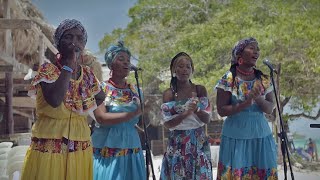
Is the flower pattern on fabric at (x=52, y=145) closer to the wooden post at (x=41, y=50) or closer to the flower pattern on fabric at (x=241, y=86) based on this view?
the flower pattern on fabric at (x=241, y=86)

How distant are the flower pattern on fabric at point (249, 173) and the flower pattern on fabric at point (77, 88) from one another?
129 centimetres

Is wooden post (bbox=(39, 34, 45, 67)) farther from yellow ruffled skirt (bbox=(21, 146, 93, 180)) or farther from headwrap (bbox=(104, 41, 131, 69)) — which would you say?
yellow ruffled skirt (bbox=(21, 146, 93, 180))

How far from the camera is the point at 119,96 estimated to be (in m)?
3.28

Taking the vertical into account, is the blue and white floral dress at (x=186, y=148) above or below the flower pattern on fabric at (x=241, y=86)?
below

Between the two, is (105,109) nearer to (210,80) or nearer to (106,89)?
(106,89)

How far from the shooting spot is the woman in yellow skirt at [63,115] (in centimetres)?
222

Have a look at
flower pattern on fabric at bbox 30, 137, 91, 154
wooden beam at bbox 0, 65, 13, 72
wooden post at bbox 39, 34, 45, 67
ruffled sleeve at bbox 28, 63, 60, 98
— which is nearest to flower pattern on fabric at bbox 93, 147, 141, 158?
flower pattern on fabric at bbox 30, 137, 91, 154

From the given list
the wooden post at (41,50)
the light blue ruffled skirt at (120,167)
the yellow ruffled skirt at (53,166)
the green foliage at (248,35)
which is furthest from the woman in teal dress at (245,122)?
the green foliage at (248,35)

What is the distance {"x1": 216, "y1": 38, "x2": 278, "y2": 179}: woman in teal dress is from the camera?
320 centimetres

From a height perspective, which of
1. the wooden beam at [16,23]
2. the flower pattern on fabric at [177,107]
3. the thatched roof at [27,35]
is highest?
the thatched roof at [27,35]

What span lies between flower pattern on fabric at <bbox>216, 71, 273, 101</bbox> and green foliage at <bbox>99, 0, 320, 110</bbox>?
6.41 meters

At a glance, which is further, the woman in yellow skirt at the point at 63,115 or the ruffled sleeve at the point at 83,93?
the ruffled sleeve at the point at 83,93

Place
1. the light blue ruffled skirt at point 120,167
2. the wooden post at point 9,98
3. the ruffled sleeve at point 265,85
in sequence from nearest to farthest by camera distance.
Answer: the light blue ruffled skirt at point 120,167 < the ruffled sleeve at point 265,85 < the wooden post at point 9,98

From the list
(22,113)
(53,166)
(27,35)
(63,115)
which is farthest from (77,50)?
(22,113)
